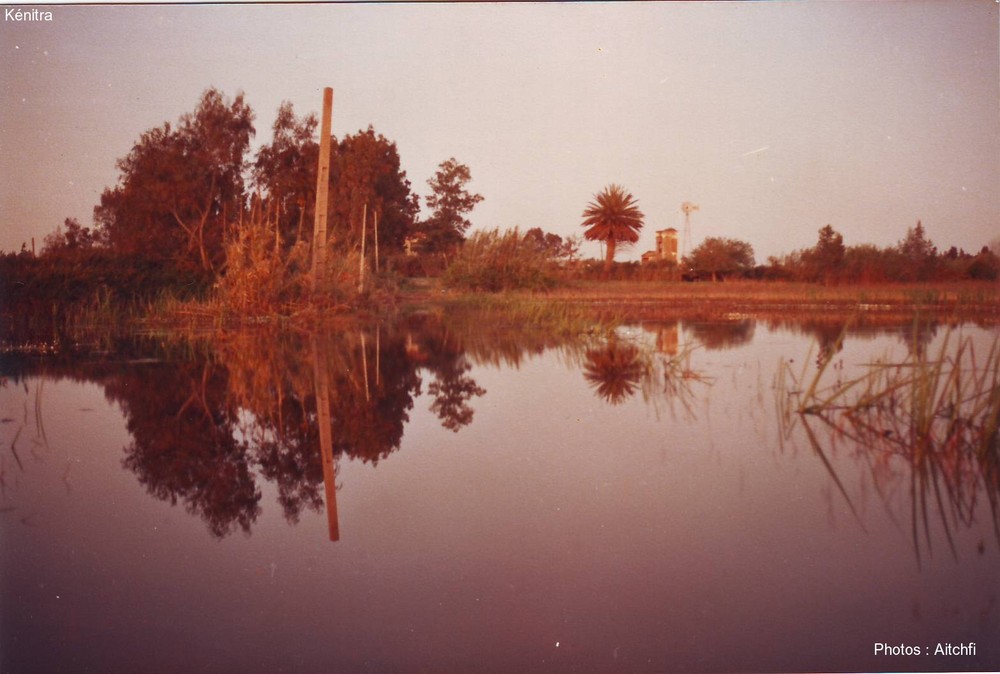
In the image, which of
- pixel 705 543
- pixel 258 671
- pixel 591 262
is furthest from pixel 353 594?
pixel 591 262

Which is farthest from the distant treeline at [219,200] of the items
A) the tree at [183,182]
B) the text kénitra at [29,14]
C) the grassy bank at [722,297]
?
the text kénitra at [29,14]

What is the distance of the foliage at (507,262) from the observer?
625 inches

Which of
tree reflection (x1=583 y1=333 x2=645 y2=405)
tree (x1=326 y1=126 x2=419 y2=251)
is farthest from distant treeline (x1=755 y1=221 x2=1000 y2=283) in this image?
tree (x1=326 y1=126 x2=419 y2=251)

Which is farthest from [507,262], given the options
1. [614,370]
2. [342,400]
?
[342,400]

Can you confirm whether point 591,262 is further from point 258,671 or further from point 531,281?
point 258,671

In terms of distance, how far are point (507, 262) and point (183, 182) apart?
7324mm

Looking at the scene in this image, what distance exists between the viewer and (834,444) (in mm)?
4000

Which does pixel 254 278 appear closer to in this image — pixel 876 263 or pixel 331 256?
pixel 331 256

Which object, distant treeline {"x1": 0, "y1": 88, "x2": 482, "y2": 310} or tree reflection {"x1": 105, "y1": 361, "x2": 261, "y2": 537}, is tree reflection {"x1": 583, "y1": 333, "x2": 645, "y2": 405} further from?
distant treeline {"x1": 0, "y1": 88, "x2": 482, "y2": 310}

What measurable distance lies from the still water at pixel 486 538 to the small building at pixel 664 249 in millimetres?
7484

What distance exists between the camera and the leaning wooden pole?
468 inches

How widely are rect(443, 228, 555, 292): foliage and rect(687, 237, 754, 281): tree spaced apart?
316cm

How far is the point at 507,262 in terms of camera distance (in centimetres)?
1602

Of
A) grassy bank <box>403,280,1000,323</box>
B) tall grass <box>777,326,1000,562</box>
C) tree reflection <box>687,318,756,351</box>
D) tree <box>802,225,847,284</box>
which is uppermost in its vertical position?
tree <box>802,225,847,284</box>
